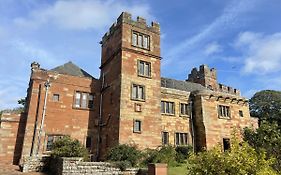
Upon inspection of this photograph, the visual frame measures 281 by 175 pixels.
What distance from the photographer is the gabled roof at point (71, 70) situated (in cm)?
2729

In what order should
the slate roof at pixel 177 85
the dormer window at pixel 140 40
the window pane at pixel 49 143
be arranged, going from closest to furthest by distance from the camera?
the window pane at pixel 49 143 → the dormer window at pixel 140 40 → the slate roof at pixel 177 85

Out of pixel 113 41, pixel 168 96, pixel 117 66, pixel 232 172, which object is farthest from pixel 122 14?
pixel 232 172

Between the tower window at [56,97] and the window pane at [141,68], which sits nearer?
the tower window at [56,97]

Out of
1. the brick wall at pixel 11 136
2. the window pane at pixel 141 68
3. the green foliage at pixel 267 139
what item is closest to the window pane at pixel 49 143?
the brick wall at pixel 11 136

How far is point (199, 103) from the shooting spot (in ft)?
94.6

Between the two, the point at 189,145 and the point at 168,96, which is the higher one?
the point at 168,96

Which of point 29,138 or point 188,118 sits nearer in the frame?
point 29,138

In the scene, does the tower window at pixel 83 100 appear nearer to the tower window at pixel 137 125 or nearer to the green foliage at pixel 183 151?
the tower window at pixel 137 125

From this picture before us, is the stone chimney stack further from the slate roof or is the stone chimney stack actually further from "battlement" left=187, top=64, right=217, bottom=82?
"battlement" left=187, top=64, right=217, bottom=82

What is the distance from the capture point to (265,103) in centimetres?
5550

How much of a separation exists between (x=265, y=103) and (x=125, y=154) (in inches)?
1822

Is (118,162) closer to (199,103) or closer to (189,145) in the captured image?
(189,145)

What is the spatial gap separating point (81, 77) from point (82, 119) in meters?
4.55

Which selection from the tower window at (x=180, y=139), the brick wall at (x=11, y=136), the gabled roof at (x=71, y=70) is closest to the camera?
the brick wall at (x=11, y=136)
